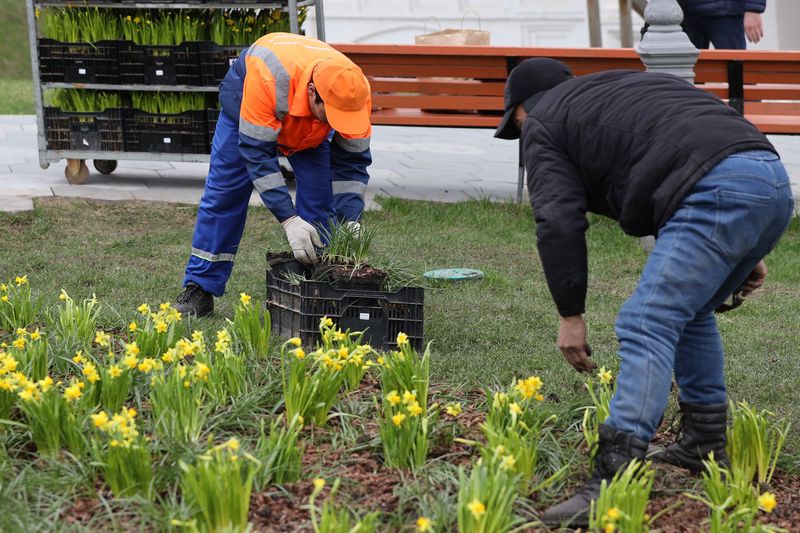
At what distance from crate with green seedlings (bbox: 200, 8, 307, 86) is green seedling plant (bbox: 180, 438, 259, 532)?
254 inches

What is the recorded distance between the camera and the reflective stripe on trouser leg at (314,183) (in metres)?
5.75

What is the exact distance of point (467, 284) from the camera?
6887 millimetres

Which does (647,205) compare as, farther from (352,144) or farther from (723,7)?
(723,7)

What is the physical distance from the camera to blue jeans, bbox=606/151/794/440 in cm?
335

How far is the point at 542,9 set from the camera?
17062 millimetres

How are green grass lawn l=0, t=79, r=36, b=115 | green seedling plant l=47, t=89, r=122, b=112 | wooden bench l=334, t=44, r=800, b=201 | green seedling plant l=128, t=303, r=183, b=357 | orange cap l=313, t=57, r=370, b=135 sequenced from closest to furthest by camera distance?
green seedling plant l=128, t=303, r=183, b=357 < orange cap l=313, t=57, r=370, b=135 < wooden bench l=334, t=44, r=800, b=201 < green seedling plant l=47, t=89, r=122, b=112 < green grass lawn l=0, t=79, r=36, b=115

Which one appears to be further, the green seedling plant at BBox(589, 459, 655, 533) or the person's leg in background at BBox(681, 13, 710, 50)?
the person's leg in background at BBox(681, 13, 710, 50)

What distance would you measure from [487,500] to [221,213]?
10.2 ft

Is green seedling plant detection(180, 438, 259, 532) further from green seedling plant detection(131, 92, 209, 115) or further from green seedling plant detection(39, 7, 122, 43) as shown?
green seedling plant detection(39, 7, 122, 43)

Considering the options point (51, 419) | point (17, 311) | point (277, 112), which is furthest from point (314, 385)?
point (17, 311)

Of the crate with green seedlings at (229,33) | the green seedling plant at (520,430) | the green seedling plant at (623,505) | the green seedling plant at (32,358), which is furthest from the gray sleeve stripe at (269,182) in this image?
the crate with green seedlings at (229,33)

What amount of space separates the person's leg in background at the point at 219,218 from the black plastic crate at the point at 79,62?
151 inches

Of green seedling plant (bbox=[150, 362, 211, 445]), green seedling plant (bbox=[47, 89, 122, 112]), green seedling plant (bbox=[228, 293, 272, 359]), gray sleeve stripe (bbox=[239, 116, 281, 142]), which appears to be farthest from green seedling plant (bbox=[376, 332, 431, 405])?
green seedling plant (bbox=[47, 89, 122, 112])

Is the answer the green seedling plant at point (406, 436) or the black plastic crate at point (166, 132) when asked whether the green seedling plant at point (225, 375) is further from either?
the black plastic crate at point (166, 132)
